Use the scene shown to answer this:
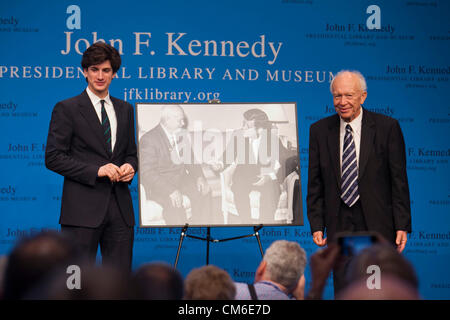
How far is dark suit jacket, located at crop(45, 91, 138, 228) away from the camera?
10.3ft

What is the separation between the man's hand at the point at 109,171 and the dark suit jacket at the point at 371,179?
1.14 metres

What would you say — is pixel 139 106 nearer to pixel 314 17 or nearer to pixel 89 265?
pixel 314 17

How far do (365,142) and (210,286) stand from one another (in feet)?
6.16

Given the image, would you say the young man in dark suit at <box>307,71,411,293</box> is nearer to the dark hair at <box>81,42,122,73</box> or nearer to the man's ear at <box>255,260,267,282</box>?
the man's ear at <box>255,260,267,282</box>

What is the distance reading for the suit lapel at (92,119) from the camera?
3225mm

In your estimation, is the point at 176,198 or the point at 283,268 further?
the point at 176,198

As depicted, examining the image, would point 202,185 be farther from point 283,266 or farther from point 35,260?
point 35,260

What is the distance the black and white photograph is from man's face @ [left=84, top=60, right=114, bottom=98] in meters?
0.53

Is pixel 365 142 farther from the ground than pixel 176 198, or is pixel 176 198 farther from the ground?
pixel 365 142

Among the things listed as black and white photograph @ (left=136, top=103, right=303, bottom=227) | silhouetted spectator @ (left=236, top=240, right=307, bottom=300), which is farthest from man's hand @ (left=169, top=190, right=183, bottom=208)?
silhouetted spectator @ (left=236, top=240, right=307, bottom=300)

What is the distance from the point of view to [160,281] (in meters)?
1.11

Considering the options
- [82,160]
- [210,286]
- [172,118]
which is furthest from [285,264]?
[172,118]

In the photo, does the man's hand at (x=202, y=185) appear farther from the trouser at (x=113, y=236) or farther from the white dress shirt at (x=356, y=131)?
the white dress shirt at (x=356, y=131)
